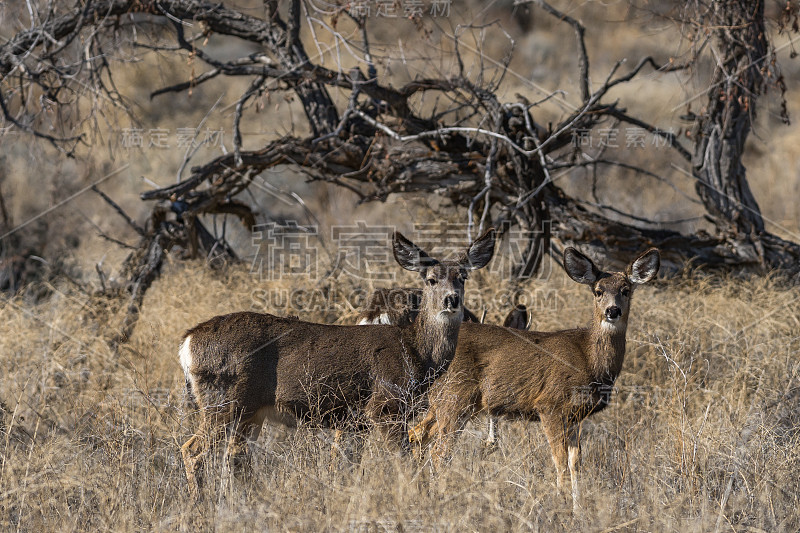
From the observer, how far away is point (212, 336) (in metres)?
5.22

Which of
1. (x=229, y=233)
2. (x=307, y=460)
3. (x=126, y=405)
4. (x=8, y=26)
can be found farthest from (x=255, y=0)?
(x=307, y=460)

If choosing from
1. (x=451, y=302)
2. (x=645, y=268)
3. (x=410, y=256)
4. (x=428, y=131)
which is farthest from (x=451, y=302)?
(x=428, y=131)

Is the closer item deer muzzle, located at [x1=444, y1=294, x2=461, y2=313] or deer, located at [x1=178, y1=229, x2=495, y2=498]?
deer, located at [x1=178, y1=229, x2=495, y2=498]

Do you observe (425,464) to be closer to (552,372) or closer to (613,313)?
(552,372)

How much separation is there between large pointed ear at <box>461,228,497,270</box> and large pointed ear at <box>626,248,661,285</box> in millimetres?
934

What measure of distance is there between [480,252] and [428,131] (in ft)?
10.1

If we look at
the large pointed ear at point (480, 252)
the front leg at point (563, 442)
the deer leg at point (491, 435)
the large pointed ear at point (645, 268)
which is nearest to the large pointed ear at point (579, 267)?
the large pointed ear at point (645, 268)

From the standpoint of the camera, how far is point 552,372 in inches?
230

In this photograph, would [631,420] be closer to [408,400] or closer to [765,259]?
[408,400]

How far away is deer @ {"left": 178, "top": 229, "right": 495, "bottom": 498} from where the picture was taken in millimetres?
5137

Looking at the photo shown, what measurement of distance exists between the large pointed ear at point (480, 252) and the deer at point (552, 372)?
49 centimetres

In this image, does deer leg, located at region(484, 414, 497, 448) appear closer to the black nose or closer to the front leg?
the front leg

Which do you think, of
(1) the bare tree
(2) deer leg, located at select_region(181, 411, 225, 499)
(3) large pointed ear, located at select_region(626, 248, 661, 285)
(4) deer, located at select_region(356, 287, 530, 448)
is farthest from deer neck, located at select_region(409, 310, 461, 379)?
(1) the bare tree

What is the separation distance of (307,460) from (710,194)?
6.06m
